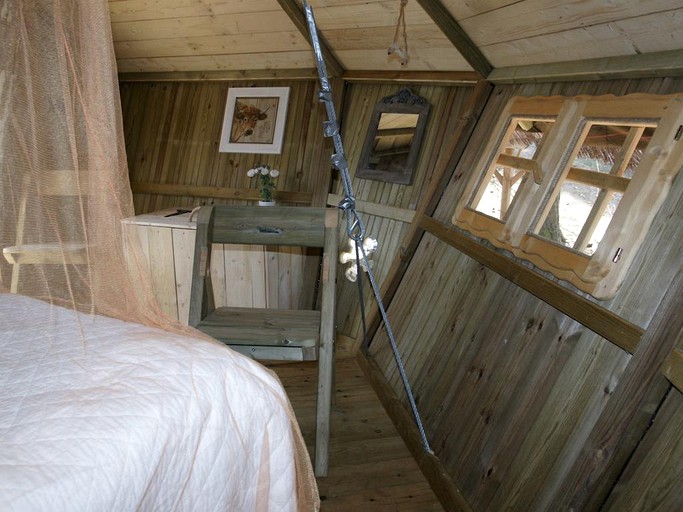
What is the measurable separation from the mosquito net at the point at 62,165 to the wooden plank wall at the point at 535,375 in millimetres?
673

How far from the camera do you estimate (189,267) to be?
3.39 metres

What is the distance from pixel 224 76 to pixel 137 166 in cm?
99

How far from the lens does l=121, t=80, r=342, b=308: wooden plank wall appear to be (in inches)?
156

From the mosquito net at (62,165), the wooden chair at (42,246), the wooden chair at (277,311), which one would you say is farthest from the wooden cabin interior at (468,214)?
the wooden chair at (42,246)

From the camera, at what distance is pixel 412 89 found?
138 inches

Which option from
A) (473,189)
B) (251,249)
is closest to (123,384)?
(473,189)

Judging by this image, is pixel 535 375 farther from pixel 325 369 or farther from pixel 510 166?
pixel 510 166

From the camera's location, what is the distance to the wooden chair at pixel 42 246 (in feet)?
5.45

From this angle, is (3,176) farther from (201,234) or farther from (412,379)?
(412,379)

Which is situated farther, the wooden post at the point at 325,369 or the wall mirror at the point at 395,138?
the wall mirror at the point at 395,138

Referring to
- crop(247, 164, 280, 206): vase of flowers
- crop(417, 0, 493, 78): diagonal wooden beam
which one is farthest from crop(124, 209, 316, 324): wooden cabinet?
crop(417, 0, 493, 78): diagonal wooden beam

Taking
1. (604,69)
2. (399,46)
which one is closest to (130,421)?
(604,69)

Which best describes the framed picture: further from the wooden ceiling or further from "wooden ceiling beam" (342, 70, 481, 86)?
"wooden ceiling beam" (342, 70, 481, 86)

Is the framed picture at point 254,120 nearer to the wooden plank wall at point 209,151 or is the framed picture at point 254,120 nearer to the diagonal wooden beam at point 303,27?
the wooden plank wall at point 209,151
